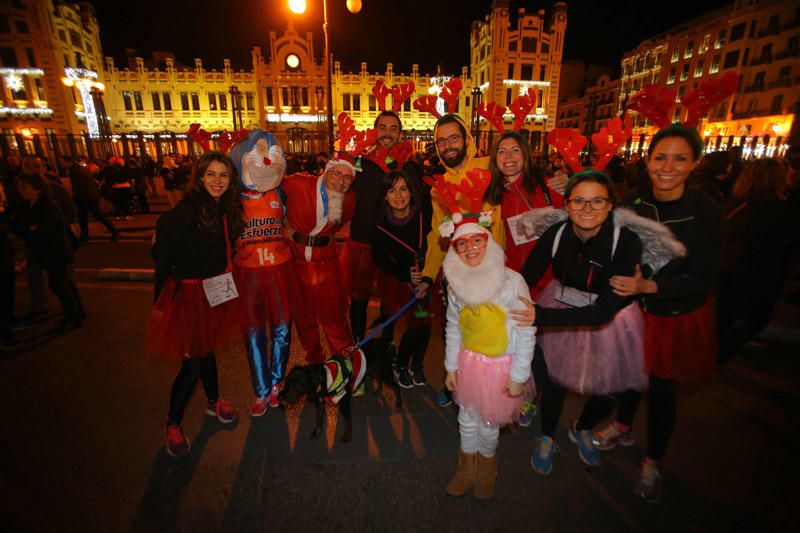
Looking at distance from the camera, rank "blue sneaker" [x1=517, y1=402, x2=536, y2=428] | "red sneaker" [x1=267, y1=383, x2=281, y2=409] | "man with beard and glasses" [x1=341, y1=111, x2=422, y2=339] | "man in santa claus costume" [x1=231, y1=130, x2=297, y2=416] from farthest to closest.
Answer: "man with beard and glasses" [x1=341, y1=111, x2=422, y2=339]
"red sneaker" [x1=267, y1=383, x2=281, y2=409]
"blue sneaker" [x1=517, y1=402, x2=536, y2=428]
"man in santa claus costume" [x1=231, y1=130, x2=297, y2=416]

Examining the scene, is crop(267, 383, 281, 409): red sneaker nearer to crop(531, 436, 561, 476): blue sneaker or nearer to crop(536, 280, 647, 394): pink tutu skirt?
crop(531, 436, 561, 476): blue sneaker

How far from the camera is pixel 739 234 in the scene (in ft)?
12.2

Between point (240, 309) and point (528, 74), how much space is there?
5868cm

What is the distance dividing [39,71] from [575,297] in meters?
56.0

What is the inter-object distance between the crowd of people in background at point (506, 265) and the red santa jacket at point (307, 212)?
1 centimetres

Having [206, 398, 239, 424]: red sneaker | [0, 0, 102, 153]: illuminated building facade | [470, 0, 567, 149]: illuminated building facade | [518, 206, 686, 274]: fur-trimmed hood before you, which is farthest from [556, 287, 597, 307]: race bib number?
[470, 0, 567, 149]: illuminated building facade

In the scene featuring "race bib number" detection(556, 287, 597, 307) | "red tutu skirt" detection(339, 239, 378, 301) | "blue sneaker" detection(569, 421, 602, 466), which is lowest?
"blue sneaker" detection(569, 421, 602, 466)

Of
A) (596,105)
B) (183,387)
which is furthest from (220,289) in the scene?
(596,105)

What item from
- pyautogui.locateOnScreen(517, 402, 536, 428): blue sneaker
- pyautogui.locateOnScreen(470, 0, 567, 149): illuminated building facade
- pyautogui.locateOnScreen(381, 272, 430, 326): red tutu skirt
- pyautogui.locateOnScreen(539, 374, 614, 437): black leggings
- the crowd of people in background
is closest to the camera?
the crowd of people in background

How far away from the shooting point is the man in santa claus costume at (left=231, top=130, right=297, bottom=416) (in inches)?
119

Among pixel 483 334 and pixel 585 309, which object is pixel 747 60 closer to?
pixel 585 309

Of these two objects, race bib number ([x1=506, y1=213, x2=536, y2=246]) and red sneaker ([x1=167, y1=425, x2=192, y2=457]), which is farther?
race bib number ([x1=506, y1=213, x2=536, y2=246])

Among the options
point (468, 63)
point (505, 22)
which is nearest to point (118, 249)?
point (505, 22)

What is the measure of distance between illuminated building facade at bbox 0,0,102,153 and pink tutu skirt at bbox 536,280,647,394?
48.3m
